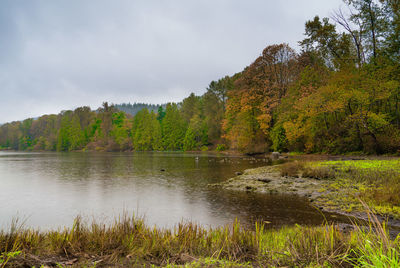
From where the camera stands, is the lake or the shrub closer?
the lake

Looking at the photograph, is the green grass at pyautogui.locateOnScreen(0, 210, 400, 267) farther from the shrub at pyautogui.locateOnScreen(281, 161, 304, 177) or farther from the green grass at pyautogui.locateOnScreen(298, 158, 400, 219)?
the shrub at pyautogui.locateOnScreen(281, 161, 304, 177)

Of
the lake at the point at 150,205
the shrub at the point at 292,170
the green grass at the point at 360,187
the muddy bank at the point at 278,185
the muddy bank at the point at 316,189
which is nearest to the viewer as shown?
the green grass at the point at 360,187

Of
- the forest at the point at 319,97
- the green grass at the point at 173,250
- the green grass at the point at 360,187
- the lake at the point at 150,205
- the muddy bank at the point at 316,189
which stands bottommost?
the lake at the point at 150,205

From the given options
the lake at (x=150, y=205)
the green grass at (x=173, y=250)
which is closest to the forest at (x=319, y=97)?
the lake at (x=150, y=205)

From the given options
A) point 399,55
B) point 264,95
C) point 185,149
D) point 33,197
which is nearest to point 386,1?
point 399,55

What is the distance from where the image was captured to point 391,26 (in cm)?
2611

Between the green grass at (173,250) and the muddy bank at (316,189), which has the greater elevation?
the green grass at (173,250)

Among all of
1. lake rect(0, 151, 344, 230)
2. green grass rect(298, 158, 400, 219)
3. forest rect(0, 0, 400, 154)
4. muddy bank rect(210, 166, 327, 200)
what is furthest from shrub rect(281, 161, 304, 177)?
forest rect(0, 0, 400, 154)

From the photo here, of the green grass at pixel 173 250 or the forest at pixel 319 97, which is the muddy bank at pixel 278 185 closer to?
the green grass at pixel 173 250

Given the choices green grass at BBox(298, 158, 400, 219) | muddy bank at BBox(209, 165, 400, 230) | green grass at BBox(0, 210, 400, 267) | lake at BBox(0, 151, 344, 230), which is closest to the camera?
green grass at BBox(0, 210, 400, 267)

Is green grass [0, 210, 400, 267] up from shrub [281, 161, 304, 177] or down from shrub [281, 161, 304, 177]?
up

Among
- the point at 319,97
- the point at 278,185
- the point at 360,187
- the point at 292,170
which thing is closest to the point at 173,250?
the point at 360,187

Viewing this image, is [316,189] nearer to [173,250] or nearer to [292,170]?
[292,170]

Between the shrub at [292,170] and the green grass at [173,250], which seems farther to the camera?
the shrub at [292,170]
